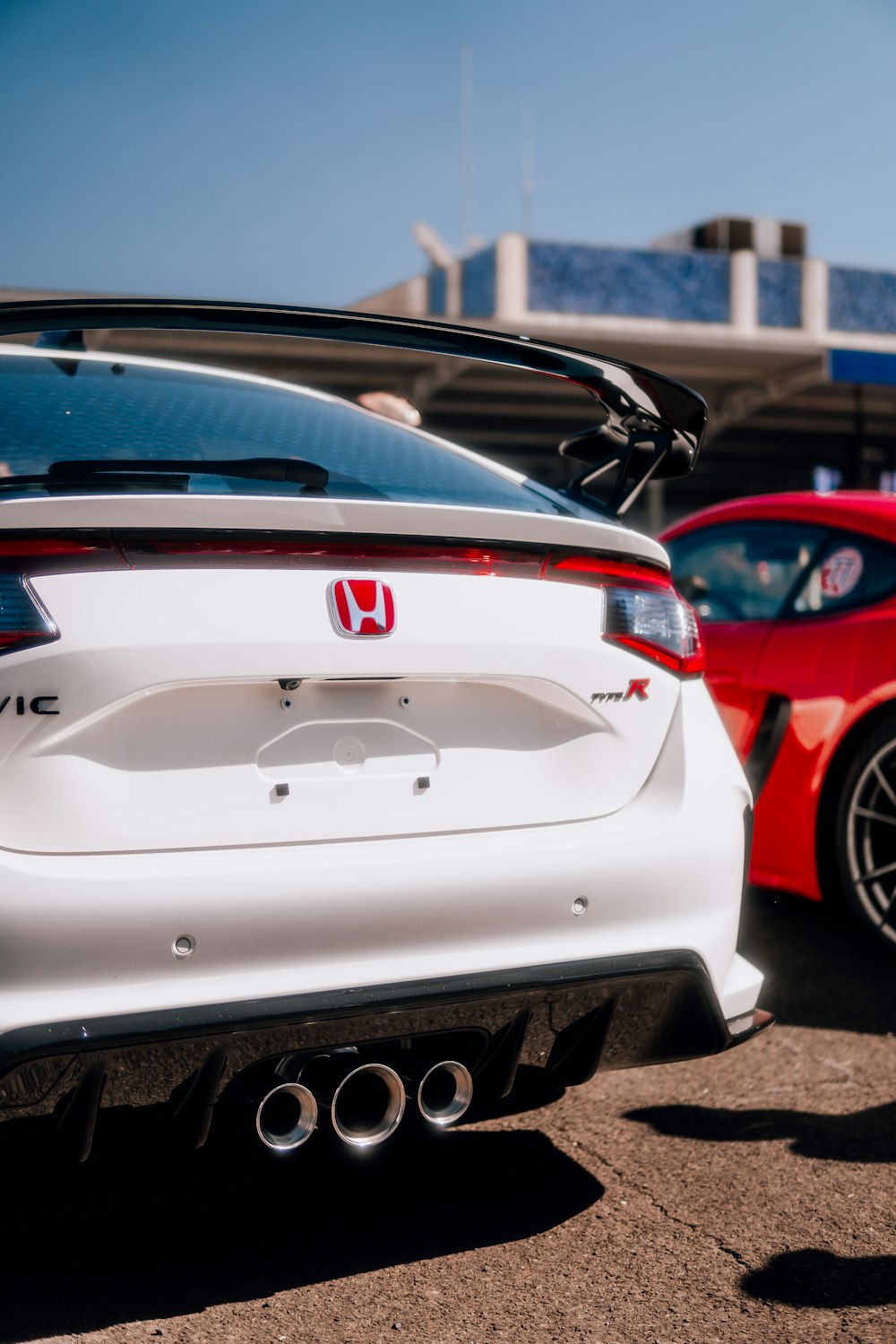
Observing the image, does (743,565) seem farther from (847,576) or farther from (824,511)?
(847,576)

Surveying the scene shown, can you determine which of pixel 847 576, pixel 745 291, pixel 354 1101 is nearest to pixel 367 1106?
pixel 354 1101

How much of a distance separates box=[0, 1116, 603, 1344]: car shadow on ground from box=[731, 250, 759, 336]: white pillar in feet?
87.3

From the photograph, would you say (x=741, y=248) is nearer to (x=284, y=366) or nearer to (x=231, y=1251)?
(x=284, y=366)

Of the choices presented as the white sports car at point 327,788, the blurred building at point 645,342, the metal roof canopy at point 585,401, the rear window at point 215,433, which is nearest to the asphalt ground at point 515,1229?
the white sports car at point 327,788

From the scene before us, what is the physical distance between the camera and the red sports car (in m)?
3.90

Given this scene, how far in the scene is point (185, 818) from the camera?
6.66 ft

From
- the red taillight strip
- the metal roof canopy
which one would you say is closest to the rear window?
the red taillight strip

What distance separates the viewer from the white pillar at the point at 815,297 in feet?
91.8

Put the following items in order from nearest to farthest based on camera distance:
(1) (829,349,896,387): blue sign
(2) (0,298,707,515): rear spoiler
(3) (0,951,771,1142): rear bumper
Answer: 1. (3) (0,951,771,1142): rear bumper
2. (2) (0,298,707,515): rear spoiler
3. (1) (829,349,896,387): blue sign

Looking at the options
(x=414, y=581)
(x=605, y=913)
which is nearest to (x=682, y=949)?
(x=605, y=913)

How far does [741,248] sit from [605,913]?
115ft

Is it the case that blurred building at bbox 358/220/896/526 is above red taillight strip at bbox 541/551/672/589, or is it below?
above

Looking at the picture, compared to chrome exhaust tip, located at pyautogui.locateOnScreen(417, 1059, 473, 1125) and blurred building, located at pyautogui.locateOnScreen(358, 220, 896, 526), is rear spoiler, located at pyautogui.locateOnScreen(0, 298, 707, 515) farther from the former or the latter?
blurred building, located at pyautogui.locateOnScreen(358, 220, 896, 526)

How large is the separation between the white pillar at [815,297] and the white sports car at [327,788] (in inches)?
1081
